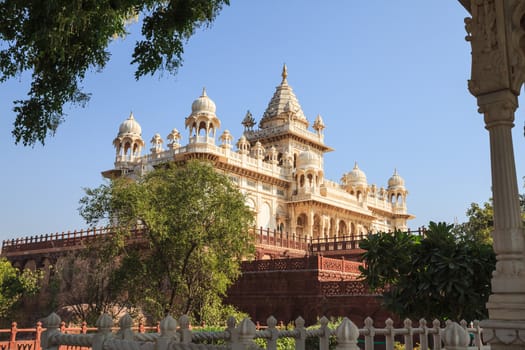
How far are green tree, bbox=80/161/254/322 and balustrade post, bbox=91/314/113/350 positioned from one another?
14.8 metres

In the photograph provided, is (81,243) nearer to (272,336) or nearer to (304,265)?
(304,265)

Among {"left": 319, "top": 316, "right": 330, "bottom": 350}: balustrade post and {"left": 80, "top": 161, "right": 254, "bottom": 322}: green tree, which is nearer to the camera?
{"left": 319, "top": 316, "right": 330, "bottom": 350}: balustrade post

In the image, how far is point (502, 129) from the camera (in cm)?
528

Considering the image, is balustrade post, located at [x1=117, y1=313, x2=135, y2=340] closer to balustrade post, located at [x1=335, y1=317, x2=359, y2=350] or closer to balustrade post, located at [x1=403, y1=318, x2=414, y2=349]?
balustrade post, located at [x1=335, y1=317, x2=359, y2=350]

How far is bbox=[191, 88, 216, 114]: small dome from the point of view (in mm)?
37906

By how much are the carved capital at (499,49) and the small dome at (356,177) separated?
48.4 metres

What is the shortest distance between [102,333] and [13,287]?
91.9 ft

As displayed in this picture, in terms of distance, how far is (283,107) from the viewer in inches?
2024

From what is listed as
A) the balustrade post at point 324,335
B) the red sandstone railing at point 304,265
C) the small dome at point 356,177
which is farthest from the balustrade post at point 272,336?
the small dome at point 356,177

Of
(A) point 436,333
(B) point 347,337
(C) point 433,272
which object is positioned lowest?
(A) point 436,333

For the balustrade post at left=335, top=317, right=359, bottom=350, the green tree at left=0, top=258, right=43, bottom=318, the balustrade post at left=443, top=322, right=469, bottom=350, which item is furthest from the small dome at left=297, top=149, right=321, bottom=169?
the balustrade post at left=443, top=322, right=469, bottom=350

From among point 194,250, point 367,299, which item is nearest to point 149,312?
point 194,250

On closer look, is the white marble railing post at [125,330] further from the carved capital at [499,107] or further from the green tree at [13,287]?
the green tree at [13,287]

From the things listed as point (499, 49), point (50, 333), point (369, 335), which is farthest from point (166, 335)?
point (369, 335)
